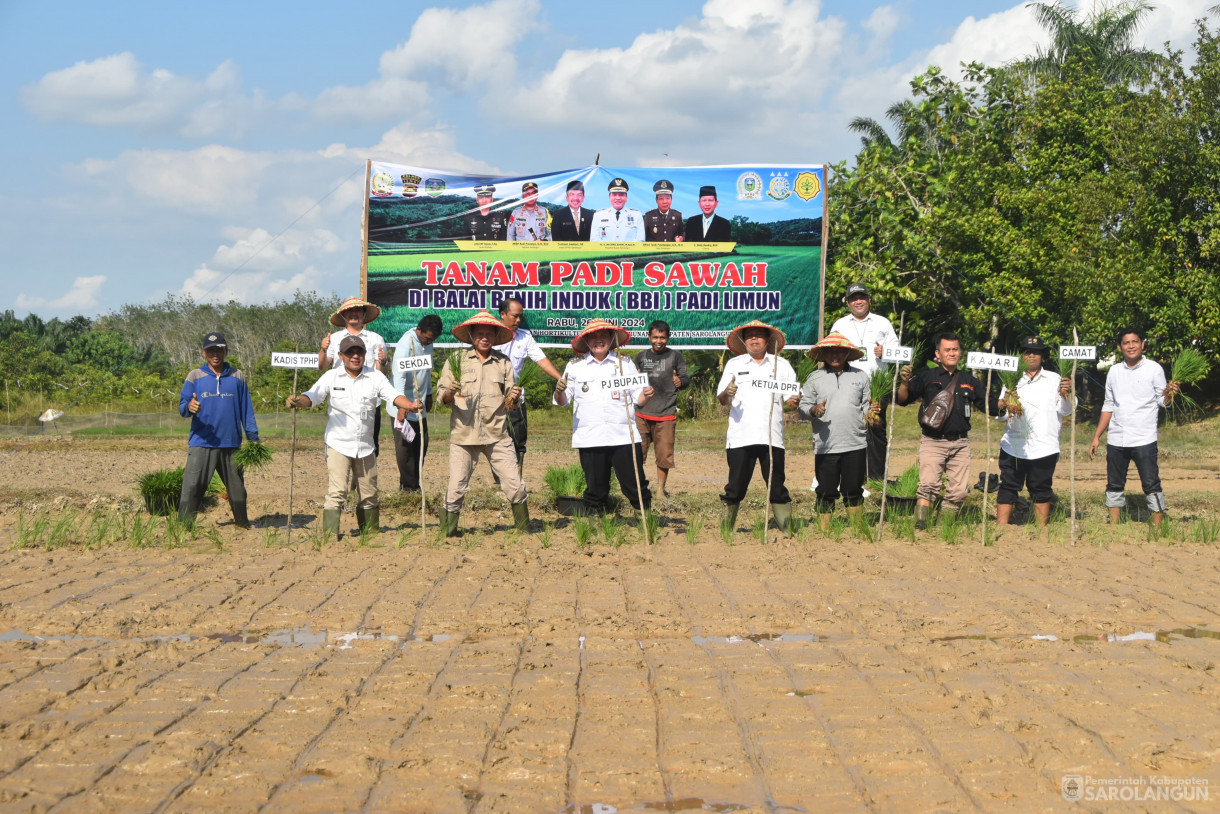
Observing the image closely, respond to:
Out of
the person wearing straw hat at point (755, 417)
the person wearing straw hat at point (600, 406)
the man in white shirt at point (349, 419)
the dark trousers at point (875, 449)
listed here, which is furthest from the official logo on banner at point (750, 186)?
the man in white shirt at point (349, 419)

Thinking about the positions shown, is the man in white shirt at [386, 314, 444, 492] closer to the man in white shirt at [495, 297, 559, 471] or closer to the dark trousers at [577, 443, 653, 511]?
the man in white shirt at [495, 297, 559, 471]

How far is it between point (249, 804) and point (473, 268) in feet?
34.8

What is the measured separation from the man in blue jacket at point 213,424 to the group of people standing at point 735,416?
0.01m

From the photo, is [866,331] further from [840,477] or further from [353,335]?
[353,335]

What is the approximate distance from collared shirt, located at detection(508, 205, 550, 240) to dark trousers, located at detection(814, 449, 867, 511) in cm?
610

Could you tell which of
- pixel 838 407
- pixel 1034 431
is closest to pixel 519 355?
pixel 838 407

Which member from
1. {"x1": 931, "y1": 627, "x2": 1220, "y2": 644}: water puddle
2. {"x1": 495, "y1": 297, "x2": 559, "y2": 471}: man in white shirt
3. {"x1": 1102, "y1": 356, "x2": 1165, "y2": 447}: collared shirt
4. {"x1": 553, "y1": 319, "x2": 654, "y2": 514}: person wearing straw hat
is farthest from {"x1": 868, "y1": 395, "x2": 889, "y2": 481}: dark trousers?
{"x1": 931, "y1": 627, "x2": 1220, "y2": 644}: water puddle

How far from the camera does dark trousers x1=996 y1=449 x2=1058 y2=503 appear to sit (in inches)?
346

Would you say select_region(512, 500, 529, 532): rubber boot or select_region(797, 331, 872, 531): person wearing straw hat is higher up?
select_region(797, 331, 872, 531): person wearing straw hat

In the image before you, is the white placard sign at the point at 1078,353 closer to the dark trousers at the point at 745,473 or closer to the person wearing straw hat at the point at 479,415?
the dark trousers at the point at 745,473

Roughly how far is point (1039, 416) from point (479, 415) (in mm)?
4458

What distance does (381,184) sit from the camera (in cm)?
1337

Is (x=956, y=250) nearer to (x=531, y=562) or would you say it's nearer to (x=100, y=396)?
(x=531, y=562)

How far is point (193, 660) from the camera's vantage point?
16.4 ft
